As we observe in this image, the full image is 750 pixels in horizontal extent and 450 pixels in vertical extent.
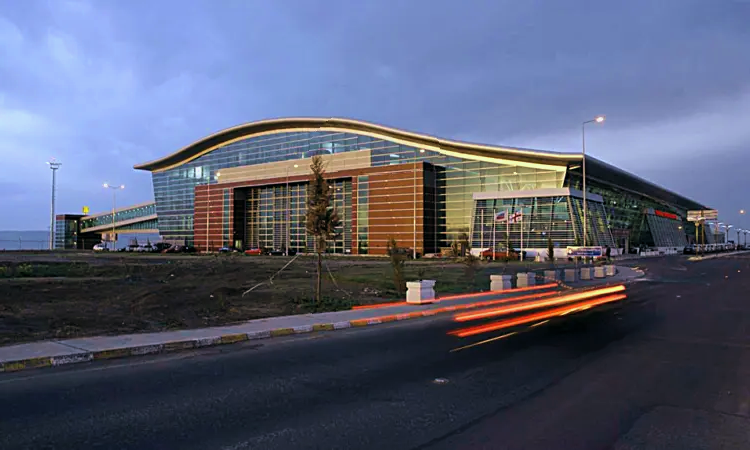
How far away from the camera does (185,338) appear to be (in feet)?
37.3

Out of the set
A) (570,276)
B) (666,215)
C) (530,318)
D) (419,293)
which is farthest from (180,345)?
(666,215)

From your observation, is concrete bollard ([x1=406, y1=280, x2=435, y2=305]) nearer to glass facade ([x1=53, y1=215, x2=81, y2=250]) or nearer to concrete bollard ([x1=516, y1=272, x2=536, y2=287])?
concrete bollard ([x1=516, y1=272, x2=536, y2=287])

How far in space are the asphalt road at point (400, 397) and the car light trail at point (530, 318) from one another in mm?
1335

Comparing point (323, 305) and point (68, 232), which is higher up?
point (68, 232)

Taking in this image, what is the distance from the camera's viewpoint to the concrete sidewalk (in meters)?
9.35

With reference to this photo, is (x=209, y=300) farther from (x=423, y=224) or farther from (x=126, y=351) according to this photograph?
(x=423, y=224)

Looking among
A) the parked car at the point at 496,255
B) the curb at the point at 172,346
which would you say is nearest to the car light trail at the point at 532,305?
the curb at the point at 172,346

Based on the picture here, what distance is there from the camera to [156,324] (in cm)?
1357

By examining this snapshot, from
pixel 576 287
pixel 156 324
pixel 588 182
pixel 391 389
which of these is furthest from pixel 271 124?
pixel 391 389

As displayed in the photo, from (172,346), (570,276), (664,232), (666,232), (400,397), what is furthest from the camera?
(666,232)

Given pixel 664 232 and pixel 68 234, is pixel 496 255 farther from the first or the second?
pixel 68 234

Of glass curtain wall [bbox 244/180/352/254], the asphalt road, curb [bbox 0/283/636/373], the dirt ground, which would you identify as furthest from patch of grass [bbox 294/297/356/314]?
glass curtain wall [bbox 244/180/352/254]

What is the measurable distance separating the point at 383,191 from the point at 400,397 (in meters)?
65.3

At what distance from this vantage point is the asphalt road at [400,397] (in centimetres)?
560
